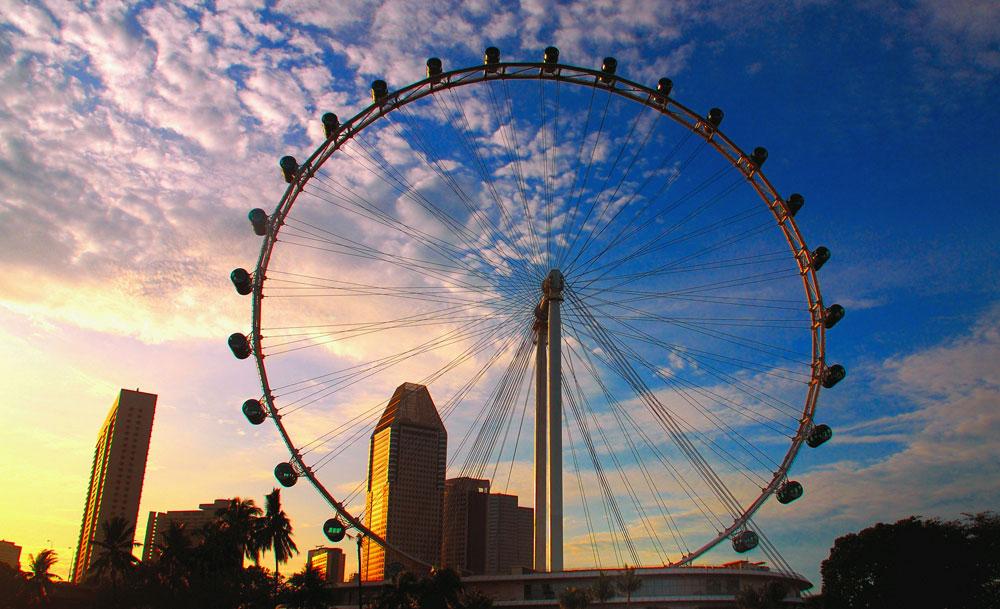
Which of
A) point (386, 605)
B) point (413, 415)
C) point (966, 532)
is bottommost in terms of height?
point (386, 605)

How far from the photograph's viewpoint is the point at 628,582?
58625 millimetres

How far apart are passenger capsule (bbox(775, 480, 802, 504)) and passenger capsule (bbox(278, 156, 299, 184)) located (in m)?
37.1

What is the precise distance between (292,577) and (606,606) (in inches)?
938

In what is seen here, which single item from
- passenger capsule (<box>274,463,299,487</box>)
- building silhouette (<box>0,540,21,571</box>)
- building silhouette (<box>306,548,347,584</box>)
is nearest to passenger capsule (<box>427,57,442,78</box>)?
passenger capsule (<box>274,463,299,487</box>)

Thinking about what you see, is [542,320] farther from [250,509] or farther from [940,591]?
[940,591]

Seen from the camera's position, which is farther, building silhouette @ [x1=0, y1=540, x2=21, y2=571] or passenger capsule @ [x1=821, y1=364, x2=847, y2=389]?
building silhouette @ [x1=0, y1=540, x2=21, y2=571]

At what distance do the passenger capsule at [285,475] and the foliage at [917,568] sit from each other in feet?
138

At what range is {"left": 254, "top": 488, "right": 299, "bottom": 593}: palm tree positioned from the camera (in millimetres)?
68062

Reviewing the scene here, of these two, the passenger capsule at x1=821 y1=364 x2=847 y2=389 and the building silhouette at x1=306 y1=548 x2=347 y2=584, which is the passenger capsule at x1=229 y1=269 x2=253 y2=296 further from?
the building silhouette at x1=306 y1=548 x2=347 y2=584

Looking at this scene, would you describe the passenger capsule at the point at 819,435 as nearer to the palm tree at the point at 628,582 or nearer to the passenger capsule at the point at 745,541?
the passenger capsule at the point at 745,541

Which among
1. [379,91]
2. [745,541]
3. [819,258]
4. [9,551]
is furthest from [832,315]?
[9,551]

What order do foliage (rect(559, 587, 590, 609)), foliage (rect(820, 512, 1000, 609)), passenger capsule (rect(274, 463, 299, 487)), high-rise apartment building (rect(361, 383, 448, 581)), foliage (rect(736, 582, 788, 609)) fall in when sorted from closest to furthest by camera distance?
passenger capsule (rect(274, 463, 299, 487))
foliage (rect(559, 587, 590, 609))
foliage (rect(736, 582, 788, 609))
foliage (rect(820, 512, 1000, 609))
high-rise apartment building (rect(361, 383, 448, 581))

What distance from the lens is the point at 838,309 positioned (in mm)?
55281

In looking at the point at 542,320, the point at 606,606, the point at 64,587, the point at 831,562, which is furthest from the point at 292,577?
the point at 831,562
